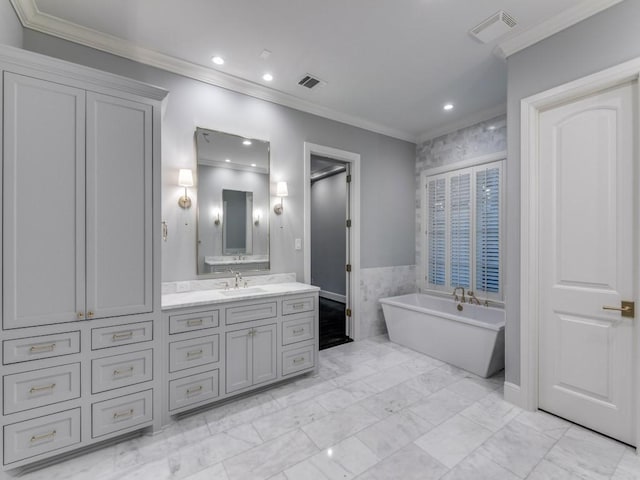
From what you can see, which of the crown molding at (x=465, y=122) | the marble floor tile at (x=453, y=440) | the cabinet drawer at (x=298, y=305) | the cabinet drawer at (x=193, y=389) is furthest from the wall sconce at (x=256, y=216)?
the crown molding at (x=465, y=122)

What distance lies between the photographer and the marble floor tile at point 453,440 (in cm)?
182

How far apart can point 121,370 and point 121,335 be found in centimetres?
23

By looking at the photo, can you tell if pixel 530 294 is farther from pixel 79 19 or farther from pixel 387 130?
pixel 79 19

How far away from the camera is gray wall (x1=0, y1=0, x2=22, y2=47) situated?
5.78 feet

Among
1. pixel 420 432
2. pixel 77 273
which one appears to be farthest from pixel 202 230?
pixel 420 432

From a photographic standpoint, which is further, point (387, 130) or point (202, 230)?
point (387, 130)

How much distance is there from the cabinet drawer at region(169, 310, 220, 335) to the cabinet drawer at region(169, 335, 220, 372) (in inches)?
3.5

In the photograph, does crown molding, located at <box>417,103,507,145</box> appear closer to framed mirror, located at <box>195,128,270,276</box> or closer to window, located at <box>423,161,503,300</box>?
window, located at <box>423,161,503,300</box>

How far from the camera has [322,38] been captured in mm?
2332

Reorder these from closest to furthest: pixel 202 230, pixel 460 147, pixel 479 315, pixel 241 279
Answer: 1. pixel 202 230
2. pixel 241 279
3. pixel 479 315
4. pixel 460 147

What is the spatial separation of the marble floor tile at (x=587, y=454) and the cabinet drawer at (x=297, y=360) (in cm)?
185

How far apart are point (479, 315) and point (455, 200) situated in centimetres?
154

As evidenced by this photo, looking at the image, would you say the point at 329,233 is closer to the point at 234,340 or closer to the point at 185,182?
the point at 185,182

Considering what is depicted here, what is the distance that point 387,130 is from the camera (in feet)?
13.8
